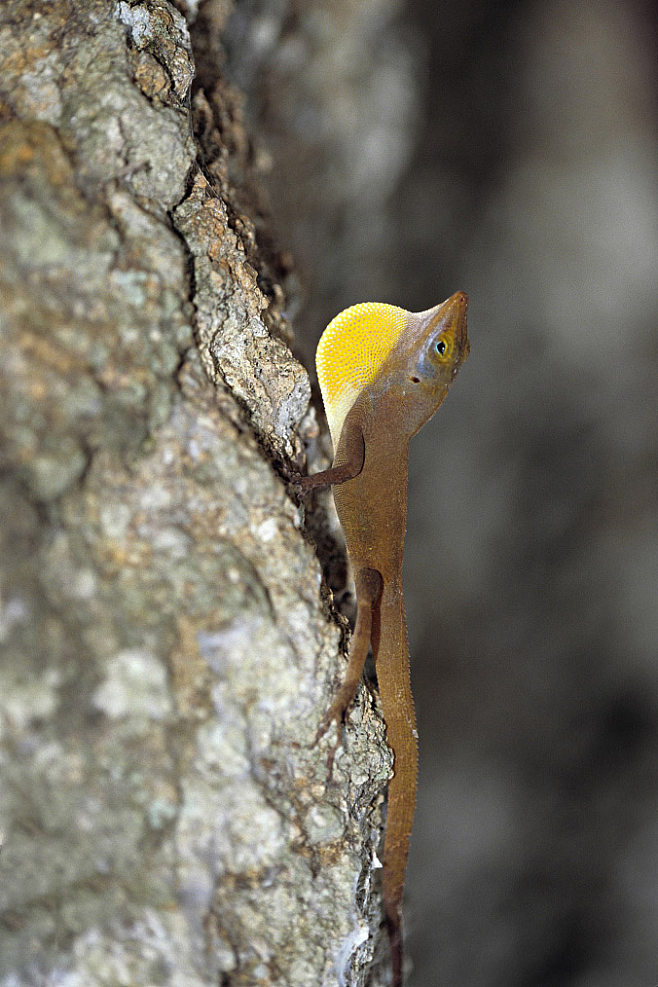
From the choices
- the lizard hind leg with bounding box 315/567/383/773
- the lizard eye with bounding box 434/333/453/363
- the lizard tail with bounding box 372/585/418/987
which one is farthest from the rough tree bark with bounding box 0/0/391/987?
the lizard eye with bounding box 434/333/453/363

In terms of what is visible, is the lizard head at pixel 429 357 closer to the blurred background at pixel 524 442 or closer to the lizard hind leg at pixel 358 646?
the lizard hind leg at pixel 358 646

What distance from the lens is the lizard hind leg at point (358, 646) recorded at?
1.33 m

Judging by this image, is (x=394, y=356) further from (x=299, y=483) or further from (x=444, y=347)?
(x=299, y=483)

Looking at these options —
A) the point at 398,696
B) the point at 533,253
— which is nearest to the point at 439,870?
the point at 398,696

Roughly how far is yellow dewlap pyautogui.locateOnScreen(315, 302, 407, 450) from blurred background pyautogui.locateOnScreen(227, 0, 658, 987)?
3.58ft

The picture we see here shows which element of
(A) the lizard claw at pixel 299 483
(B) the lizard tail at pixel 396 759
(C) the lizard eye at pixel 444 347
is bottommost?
(B) the lizard tail at pixel 396 759

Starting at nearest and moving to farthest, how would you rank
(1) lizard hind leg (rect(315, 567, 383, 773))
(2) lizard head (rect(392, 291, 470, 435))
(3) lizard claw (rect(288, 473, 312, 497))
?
1. (1) lizard hind leg (rect(315, 567, 383, 773))
2. (3) lizard claw (rect(288, 473, 312, 497))
3. (2) lizard head (rect(392, 291, 470, 435))

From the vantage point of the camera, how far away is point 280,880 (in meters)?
1.26

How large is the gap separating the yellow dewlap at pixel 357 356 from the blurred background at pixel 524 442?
1090mm

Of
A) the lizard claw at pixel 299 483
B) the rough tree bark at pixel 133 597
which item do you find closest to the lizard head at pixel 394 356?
the lizard claw at pixel 299 483

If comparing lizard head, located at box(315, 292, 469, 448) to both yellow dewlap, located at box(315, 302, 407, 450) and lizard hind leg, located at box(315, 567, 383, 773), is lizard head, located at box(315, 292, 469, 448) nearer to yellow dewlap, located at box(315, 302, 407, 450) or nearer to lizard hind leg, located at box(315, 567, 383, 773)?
yellow dewlap, located at box(315, 302, 407, 450)

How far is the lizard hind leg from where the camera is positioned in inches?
52.2

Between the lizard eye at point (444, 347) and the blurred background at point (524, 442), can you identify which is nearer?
the lizard eye at point (444, 347)

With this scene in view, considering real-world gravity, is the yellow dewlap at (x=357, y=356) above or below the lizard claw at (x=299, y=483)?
above
